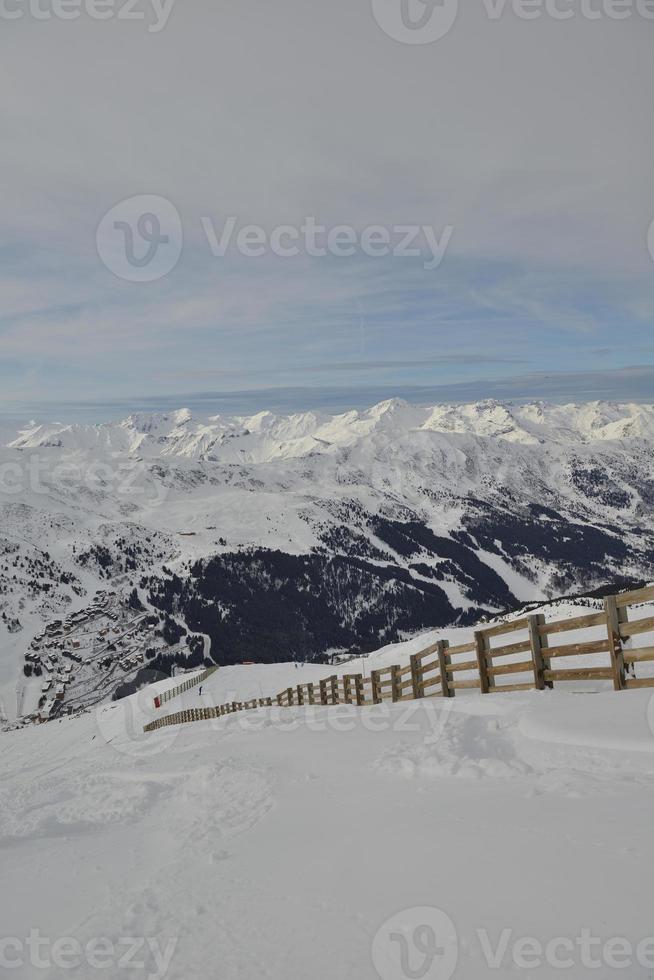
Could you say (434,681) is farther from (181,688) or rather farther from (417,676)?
(181,688)

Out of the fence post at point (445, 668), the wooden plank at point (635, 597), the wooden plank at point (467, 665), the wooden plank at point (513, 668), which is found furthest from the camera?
the fence post at point (445, 668)

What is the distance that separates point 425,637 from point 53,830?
49.8 m

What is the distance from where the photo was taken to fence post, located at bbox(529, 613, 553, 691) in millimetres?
9785

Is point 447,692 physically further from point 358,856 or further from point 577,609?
point 577,609

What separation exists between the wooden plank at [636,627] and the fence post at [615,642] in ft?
0.22

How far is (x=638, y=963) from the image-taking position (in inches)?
135

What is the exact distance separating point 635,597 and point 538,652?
260cm

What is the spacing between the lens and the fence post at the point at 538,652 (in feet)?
32.1

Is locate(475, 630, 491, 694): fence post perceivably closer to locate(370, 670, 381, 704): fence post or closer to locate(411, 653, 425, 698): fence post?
locate(411, 653, 425, 698): fence post

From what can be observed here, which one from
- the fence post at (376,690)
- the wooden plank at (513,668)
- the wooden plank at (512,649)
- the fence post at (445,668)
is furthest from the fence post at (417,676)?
the wooden plank at (512,649)

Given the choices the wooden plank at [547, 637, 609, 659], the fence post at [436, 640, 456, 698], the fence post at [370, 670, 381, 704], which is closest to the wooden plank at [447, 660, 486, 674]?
the fence post at [436, 640, 456, 698]

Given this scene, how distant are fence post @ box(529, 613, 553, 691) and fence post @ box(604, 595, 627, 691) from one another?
123cm

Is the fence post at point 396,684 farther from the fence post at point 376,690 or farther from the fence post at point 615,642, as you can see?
the fence post at point 615,642

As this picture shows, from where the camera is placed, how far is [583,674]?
949cm
